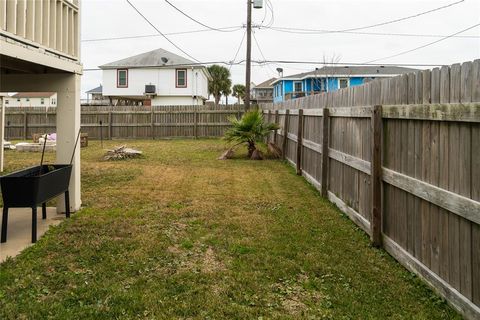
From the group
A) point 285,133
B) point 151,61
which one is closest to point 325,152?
point 285,133

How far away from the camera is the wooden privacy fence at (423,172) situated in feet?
9.39

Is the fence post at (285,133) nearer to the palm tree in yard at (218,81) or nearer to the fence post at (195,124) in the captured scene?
the fence post at (195,124)

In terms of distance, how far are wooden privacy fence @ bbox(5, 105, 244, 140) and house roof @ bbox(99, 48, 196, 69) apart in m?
11.0

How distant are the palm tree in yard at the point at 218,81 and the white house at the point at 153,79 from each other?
599 inches

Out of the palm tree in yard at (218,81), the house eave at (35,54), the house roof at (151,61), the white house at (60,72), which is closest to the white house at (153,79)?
the house roof at (151,61)

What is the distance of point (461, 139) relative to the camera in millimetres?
2971

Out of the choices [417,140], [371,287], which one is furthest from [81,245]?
[417,140]

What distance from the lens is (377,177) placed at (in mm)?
4578

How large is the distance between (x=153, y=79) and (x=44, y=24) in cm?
2822

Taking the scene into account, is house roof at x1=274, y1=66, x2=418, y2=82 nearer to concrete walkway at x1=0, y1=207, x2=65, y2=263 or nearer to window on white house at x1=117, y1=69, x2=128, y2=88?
window on white house at x1=117, y1=69, x2=128, y2=88

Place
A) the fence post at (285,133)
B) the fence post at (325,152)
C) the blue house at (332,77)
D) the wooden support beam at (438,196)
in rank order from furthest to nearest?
the blue house at (332,77), the fence post at (285,133), the fence post at (325,152), the wooden support beam at (438,196)

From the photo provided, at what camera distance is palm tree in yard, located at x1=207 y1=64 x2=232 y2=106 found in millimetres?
48344

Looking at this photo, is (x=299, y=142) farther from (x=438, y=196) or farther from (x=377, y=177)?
(x=438, y=196)

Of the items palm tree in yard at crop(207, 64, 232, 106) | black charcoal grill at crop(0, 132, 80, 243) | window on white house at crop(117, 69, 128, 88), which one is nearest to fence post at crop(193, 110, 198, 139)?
window on white house at crop(117, 69, 128, 88)
